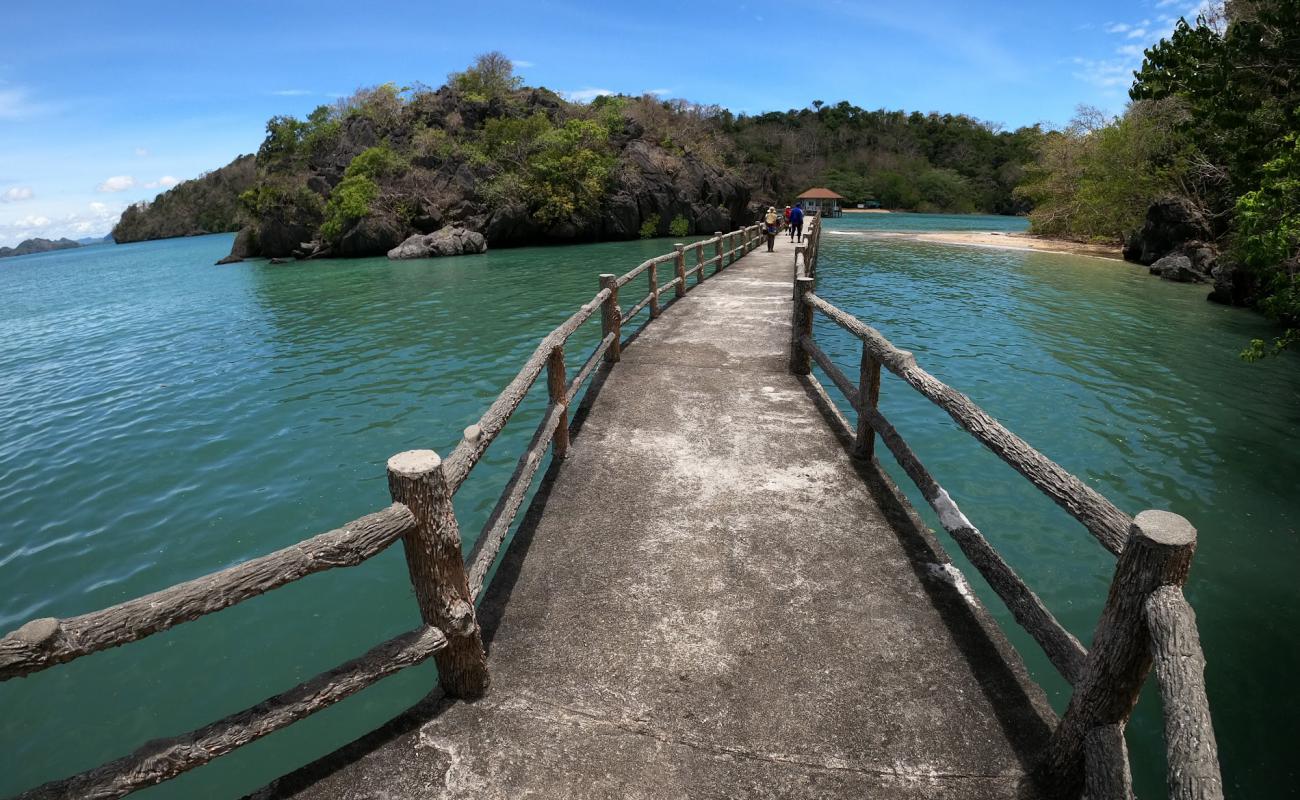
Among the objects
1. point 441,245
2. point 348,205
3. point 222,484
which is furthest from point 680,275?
point 348,205

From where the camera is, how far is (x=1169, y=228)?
26.6 metres

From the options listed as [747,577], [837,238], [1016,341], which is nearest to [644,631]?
[747,577]

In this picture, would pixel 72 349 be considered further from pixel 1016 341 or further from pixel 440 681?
pixel 1016 341

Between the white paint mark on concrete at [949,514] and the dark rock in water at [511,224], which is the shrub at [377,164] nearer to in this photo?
the dark rock in water at [511,224]

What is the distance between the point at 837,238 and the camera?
4416cm

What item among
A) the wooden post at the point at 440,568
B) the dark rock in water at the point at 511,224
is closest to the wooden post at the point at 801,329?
the wooden post at the point at 440,568

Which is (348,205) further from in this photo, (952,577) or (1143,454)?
(952,577)

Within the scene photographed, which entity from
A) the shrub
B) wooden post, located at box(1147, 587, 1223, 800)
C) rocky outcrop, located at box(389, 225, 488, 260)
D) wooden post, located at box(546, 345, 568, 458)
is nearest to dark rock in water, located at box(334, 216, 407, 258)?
rocky outcrop, located at box(389, 225, 488, 260)

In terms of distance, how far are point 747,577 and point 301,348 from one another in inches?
599

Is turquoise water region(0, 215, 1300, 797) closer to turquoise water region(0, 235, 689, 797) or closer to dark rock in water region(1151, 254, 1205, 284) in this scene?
turquoise water region(0, 235, 689, 797)

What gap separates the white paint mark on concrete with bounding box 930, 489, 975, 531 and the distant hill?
13283 cm

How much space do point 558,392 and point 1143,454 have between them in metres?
8.03

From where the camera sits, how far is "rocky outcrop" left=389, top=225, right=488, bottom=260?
1495 inches

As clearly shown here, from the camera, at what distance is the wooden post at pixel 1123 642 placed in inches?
80.3
